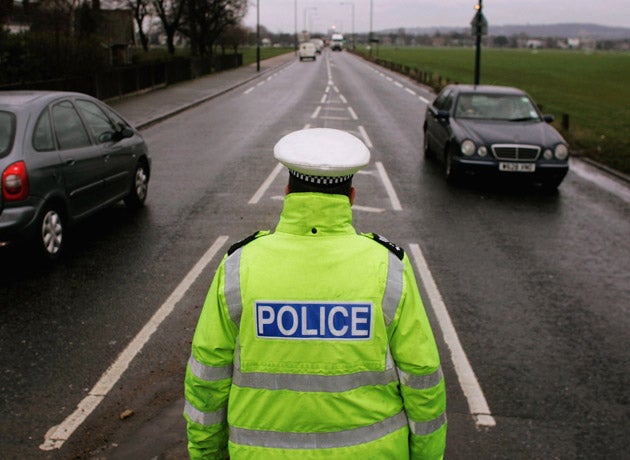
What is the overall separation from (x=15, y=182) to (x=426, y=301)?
4.14 metres

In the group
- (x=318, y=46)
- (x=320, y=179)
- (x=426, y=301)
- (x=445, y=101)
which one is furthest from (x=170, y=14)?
(x=318, y=46)

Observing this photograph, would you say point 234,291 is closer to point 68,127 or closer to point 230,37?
point 68,127

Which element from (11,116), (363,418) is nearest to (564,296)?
(363,418)

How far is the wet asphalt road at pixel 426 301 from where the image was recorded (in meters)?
4.31

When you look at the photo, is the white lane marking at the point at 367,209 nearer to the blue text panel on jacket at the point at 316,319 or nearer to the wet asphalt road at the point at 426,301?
the wet asphalt road at the point at 426,301

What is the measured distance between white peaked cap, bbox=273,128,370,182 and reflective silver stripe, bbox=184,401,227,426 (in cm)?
80

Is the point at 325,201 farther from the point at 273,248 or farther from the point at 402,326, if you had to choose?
the point at 402,326

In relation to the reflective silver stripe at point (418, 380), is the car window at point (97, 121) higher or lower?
higher

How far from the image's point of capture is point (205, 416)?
2236mm

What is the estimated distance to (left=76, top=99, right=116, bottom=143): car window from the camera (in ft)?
28.3

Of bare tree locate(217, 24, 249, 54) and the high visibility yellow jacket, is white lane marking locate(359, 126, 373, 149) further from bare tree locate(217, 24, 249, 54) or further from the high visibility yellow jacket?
bare tree locate(217, 24, 249, 54)

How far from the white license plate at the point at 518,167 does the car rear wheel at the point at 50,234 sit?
7.12m

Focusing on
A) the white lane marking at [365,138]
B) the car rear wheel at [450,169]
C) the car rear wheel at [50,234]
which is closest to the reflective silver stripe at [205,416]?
the car rear wheel at [50,234]

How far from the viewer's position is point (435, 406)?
2195 mm
